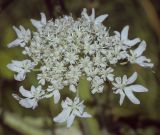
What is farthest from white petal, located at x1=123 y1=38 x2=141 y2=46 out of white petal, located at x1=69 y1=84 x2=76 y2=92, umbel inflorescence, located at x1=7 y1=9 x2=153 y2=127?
white petal, located at x1=69 y1=84 x2=76 y2=92

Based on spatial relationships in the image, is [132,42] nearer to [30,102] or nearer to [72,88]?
[72,88]

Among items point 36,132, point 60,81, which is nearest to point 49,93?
point 60,81

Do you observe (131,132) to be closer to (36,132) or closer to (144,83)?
(144,83)

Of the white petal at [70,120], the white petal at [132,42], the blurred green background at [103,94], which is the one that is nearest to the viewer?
the white petal at [70,120]

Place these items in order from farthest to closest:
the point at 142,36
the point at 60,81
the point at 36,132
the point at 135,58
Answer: the point at 142,36
the point at 36,132
the point at 135,58
the point at 60,81

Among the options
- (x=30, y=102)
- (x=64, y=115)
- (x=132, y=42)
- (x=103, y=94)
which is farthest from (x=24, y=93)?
(x=103, y=94)

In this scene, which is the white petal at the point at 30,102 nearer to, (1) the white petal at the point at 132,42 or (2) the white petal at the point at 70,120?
(2) the white petal at the point at 70,120

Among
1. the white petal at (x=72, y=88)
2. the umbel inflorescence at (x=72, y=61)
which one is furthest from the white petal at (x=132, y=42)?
the white petal at (x=72, y=88)
